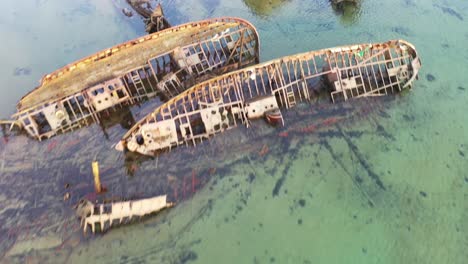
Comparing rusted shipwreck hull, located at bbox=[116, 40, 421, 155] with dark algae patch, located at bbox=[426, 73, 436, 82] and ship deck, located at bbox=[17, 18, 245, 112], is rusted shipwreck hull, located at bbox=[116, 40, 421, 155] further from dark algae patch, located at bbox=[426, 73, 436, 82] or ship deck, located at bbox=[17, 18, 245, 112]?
ship deck, located at bbox=[17, 18, 245, 112]

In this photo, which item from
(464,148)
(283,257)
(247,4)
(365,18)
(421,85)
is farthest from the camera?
(247,4)

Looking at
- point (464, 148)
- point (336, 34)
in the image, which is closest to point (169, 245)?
point (464, 148)

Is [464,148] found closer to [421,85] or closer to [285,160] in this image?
[421,85]

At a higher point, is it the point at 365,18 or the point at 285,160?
the point at 365,18

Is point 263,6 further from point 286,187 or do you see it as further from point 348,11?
point 286,187

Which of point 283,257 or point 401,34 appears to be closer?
point 283,257

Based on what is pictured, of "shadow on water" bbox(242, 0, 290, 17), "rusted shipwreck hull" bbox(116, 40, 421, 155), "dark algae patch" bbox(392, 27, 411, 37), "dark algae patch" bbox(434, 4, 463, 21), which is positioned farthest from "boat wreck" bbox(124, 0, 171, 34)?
"dark algae patch" bbox(434, 4, 463, 21)

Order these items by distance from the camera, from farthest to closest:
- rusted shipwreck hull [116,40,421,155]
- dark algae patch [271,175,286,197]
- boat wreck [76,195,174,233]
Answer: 1. rusted shipwreck hull [116,40,421,155]
2. dark algae patch [271,175,286,197]
3. boat wreck [76,195,174,233]
